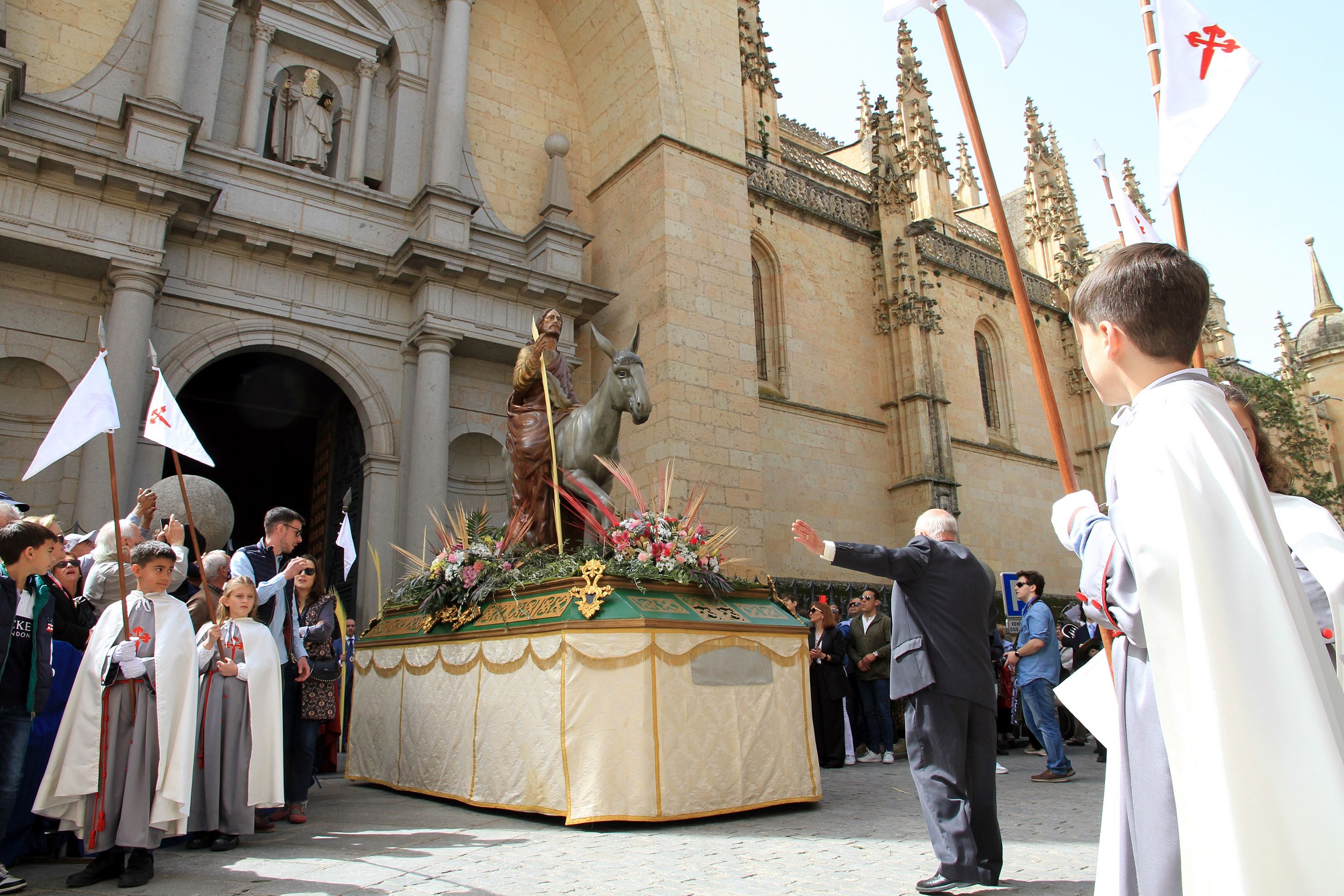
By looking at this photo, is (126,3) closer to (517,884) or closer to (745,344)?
(745,344)

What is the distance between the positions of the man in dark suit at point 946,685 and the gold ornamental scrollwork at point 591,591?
1961 millimetres

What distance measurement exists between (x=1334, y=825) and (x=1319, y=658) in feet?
0.88

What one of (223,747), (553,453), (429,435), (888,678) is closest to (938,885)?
(223,747)

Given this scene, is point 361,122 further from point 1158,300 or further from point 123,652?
point 1158,300

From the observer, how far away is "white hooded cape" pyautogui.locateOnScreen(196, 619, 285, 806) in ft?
15.4

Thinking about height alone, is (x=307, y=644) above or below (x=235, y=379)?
below

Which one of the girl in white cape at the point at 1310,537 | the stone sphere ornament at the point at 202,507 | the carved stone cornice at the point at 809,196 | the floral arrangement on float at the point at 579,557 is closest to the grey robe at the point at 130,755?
the floral arrangement on float at the point at 579,557

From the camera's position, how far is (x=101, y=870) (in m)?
3.85

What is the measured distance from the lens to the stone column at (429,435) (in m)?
11.7

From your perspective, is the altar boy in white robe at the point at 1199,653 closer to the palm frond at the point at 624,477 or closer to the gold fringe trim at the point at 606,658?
the gold fringe trim at the point at 606,658

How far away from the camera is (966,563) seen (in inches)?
159

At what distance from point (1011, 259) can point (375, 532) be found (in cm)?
1084

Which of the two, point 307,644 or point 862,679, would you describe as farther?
point 862,679

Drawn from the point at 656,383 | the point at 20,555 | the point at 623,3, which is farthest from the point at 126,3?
the point at 20,555
